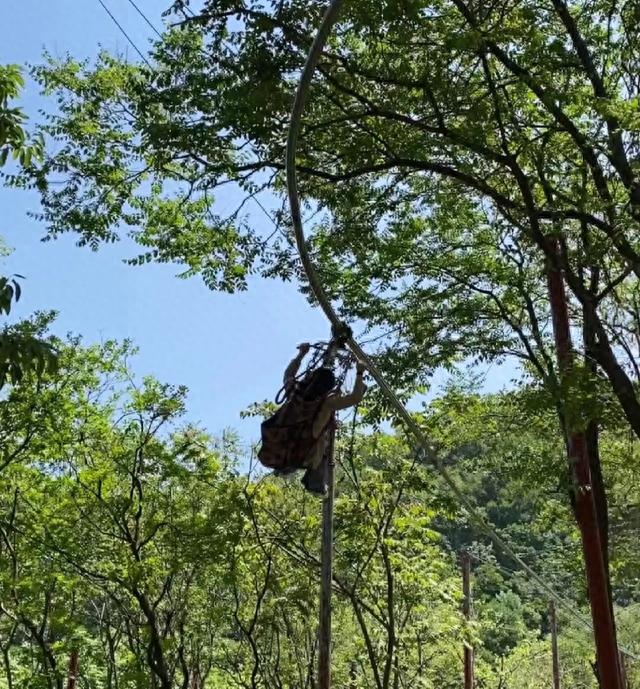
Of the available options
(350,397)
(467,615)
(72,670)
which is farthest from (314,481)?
(467,615)

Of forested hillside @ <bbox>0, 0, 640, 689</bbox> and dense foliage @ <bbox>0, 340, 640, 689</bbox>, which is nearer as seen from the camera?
forested hillside @ <bbox>0, 0, 640, 689</bbox>

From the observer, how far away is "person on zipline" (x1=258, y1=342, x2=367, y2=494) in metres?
3.24

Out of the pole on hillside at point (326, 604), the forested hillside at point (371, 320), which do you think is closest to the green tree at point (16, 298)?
the forested hillside at point (371, 320)

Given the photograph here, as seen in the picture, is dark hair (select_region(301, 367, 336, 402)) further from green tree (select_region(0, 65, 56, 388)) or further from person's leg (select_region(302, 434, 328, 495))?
green tree (select_region(0, 65, 56, 388))

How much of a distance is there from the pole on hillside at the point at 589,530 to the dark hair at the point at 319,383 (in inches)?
114

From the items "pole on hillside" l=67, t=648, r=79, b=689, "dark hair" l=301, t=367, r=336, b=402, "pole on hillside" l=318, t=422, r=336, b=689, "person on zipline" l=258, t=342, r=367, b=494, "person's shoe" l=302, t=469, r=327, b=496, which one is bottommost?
"pole on hillside" l=67, t=648, r=79, b=689

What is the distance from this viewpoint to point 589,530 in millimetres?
6066

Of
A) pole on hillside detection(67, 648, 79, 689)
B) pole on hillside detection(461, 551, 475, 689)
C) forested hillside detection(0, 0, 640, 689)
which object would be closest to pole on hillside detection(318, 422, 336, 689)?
forested hillside detection(0, 0, 640, 689)

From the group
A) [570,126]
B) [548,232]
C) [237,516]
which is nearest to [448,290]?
[548,232]

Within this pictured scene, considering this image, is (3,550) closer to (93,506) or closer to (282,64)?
(93,506)

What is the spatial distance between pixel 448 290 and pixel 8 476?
6.34 meters

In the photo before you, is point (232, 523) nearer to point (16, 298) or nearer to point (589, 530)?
point (589, 530)

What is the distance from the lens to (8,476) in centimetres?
962

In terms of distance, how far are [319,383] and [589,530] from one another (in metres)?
3.79
